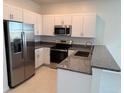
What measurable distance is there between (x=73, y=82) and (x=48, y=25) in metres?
3.62

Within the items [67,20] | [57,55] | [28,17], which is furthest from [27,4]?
[57,55]

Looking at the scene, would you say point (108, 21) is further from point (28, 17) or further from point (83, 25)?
point (28, 17)

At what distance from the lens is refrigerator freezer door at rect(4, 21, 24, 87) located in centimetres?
296

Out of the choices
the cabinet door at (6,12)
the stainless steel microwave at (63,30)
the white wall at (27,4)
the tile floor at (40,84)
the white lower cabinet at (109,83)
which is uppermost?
the white wall at (27,4)

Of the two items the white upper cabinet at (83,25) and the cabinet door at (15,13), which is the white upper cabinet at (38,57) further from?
the white upper cabinet at (83,25)

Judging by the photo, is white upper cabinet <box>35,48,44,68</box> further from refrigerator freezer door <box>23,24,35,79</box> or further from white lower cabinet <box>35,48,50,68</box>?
refrigerator freezer door <box>23,24,35,79</box>

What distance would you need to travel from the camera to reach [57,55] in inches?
188

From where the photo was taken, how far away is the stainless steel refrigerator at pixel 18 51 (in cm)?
299

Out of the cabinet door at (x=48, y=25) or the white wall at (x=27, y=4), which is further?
the cabinet door at (x=48, y=25)

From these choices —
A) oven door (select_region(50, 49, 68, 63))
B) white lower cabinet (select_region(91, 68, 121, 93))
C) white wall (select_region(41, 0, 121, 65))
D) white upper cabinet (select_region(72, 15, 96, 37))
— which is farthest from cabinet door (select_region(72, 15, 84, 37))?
white lower cabinet (select_region(91, 68, 121, 93))

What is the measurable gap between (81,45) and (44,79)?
7.01 feet

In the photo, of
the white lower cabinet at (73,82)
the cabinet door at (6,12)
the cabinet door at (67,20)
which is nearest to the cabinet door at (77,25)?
the cabinet door at (67,20)

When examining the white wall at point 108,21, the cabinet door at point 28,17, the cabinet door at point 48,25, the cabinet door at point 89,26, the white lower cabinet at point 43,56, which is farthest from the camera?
the cabinet door at point 48,25

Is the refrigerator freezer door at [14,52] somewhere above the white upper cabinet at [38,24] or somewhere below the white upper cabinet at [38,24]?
below
